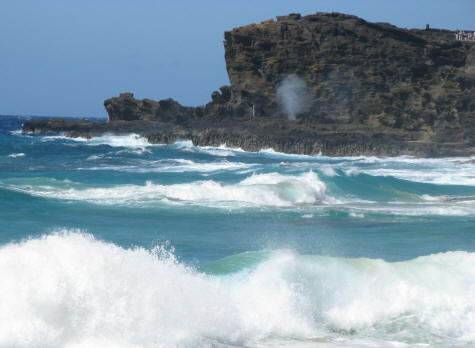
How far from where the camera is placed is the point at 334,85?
174 ft

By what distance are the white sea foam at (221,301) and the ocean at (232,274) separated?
14 millimetres

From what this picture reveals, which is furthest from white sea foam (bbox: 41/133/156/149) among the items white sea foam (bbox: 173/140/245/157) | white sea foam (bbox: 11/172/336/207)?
white sea foam (bbox: 11/172/336/207)

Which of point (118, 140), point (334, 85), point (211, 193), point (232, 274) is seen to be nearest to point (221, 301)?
point (232, 274)

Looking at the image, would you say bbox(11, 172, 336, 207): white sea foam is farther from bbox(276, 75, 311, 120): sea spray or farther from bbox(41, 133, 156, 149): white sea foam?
bbox(276, 75, 311, 120): sea spray

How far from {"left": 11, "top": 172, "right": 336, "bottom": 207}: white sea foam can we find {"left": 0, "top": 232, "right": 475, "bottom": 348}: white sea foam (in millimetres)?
8842

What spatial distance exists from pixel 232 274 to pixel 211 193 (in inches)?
392

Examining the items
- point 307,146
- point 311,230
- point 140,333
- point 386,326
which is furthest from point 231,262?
point 307,146

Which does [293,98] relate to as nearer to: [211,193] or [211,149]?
[211,149]

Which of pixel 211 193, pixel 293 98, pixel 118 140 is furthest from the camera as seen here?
pixel 118 140

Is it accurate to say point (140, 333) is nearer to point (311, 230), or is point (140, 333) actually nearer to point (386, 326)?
point (386, 326)

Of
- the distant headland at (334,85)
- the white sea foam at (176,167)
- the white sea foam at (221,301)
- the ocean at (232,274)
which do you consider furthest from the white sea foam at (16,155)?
the white sea foam at (221,301)

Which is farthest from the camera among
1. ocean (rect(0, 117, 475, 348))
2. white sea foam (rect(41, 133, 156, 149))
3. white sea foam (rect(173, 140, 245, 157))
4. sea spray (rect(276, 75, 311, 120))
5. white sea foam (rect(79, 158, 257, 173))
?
white sea foam (rect(41, 133, 156, 149))

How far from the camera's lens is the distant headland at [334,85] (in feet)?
159

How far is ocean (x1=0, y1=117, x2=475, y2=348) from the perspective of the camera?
19.1 ft
